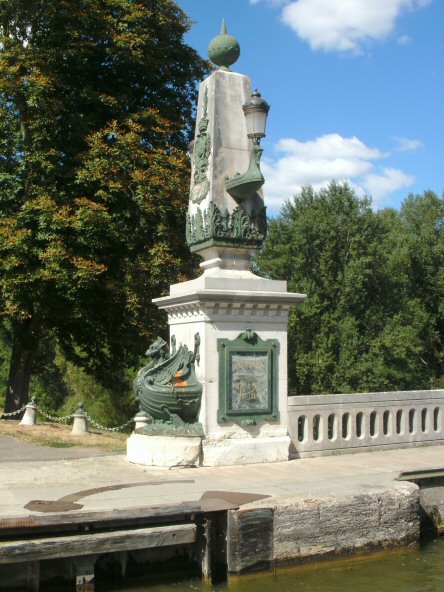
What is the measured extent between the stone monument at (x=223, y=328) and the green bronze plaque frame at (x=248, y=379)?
15 mm

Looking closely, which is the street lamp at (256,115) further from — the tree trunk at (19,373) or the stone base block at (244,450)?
the tree trunk at (19,373)

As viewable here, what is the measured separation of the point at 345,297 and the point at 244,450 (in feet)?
74.6

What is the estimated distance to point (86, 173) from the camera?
723 inches

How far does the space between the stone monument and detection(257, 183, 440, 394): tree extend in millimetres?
20407

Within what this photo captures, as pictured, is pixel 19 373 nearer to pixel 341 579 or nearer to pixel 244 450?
pixel 244 450

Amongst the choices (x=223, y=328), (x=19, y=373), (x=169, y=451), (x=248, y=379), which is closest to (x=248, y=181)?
(x=223, y=328)

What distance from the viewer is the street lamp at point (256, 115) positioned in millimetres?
11102

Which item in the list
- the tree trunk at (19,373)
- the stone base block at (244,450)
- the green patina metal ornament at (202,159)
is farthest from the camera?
the tree trunk at (19,373)

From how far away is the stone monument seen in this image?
1062 centimetres

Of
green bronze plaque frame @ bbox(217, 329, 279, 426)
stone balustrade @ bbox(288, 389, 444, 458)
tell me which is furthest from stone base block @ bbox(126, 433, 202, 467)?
stone balustrade @ bbox(288, 389, 444, 458)

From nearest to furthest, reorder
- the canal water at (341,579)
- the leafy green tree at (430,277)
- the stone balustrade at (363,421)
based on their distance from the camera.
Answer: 1. the canal water at (341,579)
2. the stone balustrade at (363,421)
3. the leafy green tree at (430,277)

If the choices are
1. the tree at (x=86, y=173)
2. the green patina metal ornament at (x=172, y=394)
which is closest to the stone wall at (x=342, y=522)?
the green patina metal ornament at (x=172, y=394)

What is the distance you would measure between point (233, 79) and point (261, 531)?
7022 mm

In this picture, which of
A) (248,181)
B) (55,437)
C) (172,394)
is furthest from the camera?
(55,437)
